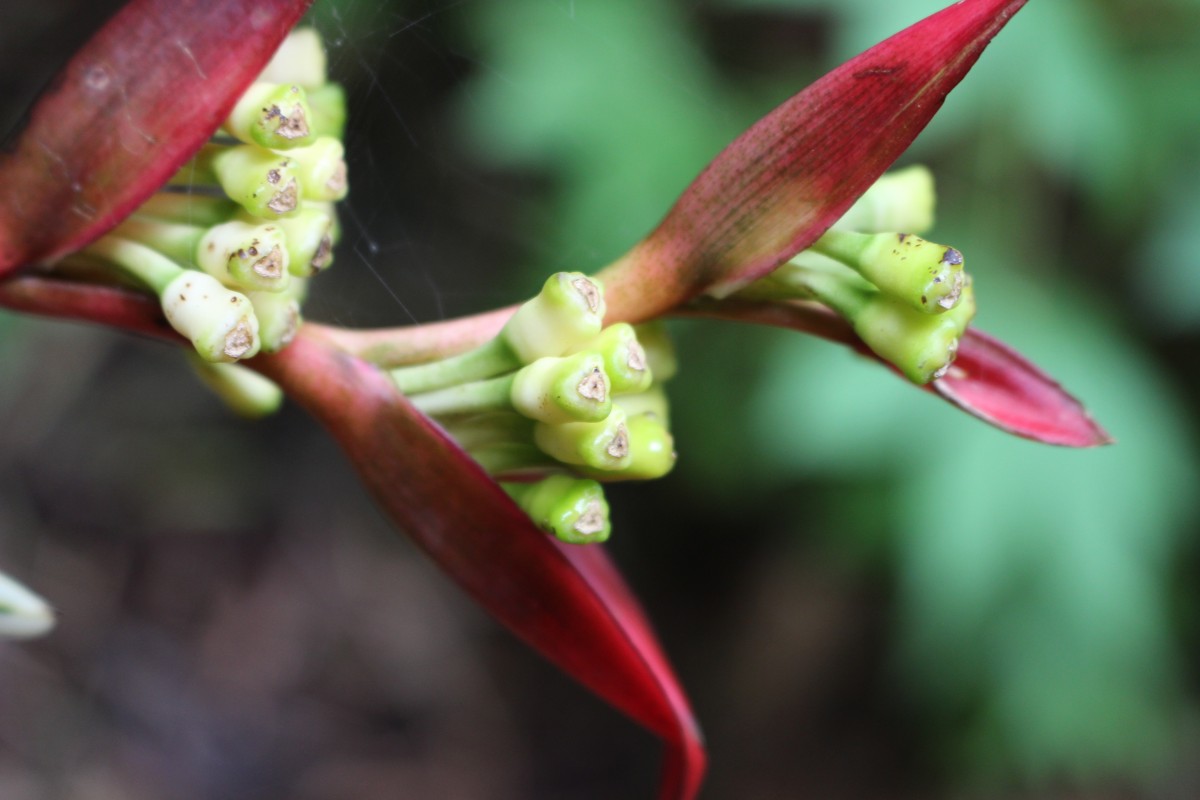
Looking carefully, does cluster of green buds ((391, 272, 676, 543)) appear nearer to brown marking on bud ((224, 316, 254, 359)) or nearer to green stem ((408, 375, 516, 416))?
green stem ((408, 375, 516, 416))

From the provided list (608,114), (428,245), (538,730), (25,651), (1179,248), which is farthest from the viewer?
(538,730)

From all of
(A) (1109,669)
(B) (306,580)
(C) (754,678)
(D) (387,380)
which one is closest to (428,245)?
(B) (306,580)

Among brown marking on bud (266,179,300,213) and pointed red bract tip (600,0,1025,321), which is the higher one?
brown marking on bud (266,179,300,213)

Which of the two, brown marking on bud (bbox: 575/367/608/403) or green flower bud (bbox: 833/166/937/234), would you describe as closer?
brown marking on bud (bbox: 575/367/608/403)

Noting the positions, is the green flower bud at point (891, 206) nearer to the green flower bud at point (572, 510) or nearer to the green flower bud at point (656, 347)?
the green flower bud at point (656, 347)

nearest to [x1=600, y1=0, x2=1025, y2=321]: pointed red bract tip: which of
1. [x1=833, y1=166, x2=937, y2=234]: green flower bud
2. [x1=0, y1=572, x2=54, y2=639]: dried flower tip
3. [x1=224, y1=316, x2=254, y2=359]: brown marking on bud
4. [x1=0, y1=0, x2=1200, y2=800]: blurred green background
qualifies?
[x1=833, y1=166, x2=937, y2=234]: green flower bud

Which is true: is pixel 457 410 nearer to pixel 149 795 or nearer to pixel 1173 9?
pixel 1173 9
